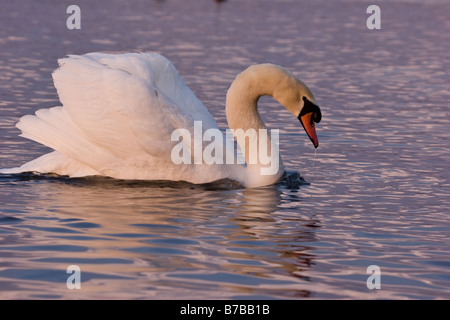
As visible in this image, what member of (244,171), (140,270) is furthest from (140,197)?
(140,270)

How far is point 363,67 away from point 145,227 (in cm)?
1468

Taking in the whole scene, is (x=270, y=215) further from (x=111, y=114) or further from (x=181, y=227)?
(x=111, y=114)

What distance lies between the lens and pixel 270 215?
9.79 metres

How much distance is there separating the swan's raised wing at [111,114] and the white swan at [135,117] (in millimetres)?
10

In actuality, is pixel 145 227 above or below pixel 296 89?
below

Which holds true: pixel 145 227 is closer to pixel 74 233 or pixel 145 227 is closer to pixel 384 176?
pixel 74 233

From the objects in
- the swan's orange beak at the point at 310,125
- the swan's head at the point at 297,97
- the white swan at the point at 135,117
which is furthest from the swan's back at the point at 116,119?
the swan's orange beak at the point at 310,125

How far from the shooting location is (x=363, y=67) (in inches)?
906

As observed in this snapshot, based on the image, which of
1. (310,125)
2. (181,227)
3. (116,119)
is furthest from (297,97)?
(181,227)

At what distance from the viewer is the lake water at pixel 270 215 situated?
741cm

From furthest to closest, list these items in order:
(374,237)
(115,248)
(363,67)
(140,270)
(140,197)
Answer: (363,67) → (140,197) → (374,237) → (115,248) → (140,270)

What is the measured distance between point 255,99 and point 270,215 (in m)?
2.09

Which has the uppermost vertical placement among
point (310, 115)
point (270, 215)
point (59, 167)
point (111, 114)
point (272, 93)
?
point (272, 93)

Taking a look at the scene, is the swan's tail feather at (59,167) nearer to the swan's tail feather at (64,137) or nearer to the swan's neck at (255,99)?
the swan's tail feather at (64,137)
